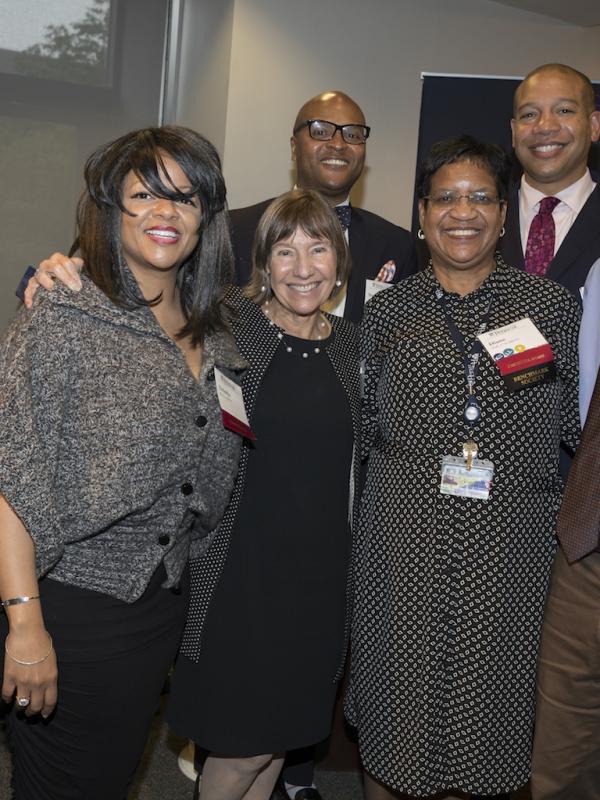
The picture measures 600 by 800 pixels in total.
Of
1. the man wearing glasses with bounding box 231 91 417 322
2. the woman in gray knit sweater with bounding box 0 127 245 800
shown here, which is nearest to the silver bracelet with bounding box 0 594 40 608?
the woman in gray knit sweater with bounding box 0 127 245 800

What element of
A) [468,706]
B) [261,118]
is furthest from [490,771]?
[261,118]

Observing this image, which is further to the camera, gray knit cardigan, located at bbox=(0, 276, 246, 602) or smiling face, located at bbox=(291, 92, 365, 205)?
smiling face, located at bbox=(291, 92, 365, 205)

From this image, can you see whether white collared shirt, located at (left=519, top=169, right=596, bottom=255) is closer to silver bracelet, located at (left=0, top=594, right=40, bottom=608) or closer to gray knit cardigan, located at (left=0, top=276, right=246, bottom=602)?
gray knit cardigan, located at (left=0, top=276, right=246, bottom=602)

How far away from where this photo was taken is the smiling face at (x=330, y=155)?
3473mm

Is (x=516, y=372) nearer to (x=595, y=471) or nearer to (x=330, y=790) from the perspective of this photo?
(x=595, y=471)

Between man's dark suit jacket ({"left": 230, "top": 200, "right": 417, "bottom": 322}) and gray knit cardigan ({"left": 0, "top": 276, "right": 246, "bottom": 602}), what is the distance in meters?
1.20

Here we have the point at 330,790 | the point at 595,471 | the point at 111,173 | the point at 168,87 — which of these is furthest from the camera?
the point at 168,87

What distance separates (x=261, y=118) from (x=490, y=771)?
4.06 meters

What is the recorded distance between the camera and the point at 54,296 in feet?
6.01

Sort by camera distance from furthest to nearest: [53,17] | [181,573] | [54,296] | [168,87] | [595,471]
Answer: [168,87], [53,17], [595,471], [181,573], [54,296]

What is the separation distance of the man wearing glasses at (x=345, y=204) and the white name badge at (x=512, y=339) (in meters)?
0.84

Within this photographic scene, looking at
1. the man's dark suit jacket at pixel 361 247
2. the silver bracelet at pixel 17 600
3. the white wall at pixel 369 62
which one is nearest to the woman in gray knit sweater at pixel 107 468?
the silver bracelet at pixel 17 600

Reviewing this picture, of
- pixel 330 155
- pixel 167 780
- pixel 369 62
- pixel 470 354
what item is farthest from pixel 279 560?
pixel 369 62

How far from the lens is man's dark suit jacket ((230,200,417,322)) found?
3.19 meters
